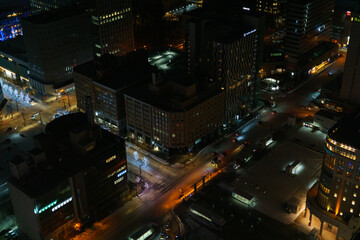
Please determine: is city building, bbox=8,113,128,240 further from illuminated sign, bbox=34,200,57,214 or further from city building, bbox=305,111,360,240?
city building, bbox=305,111,360,240

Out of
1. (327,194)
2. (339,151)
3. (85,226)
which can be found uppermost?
(339,151)

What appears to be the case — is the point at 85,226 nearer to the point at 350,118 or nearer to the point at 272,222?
the point at 272,222

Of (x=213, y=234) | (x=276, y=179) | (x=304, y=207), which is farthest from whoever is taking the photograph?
(x=276, y=179)

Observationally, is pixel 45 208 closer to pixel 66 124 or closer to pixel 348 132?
pixel 66 124

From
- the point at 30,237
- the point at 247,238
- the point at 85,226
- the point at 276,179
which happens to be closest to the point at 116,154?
the point at 85,226

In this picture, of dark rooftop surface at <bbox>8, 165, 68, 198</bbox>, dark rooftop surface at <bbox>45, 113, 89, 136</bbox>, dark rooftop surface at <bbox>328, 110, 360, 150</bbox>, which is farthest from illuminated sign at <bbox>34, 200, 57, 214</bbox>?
dark rooftop surface at <bbox>328, 110, 360, 150</bbox>

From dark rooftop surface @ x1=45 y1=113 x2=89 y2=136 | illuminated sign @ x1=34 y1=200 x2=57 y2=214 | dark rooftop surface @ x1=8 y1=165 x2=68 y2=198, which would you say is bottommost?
illuminated sign @ x1=34 y1=200 x2=57 y2=214
